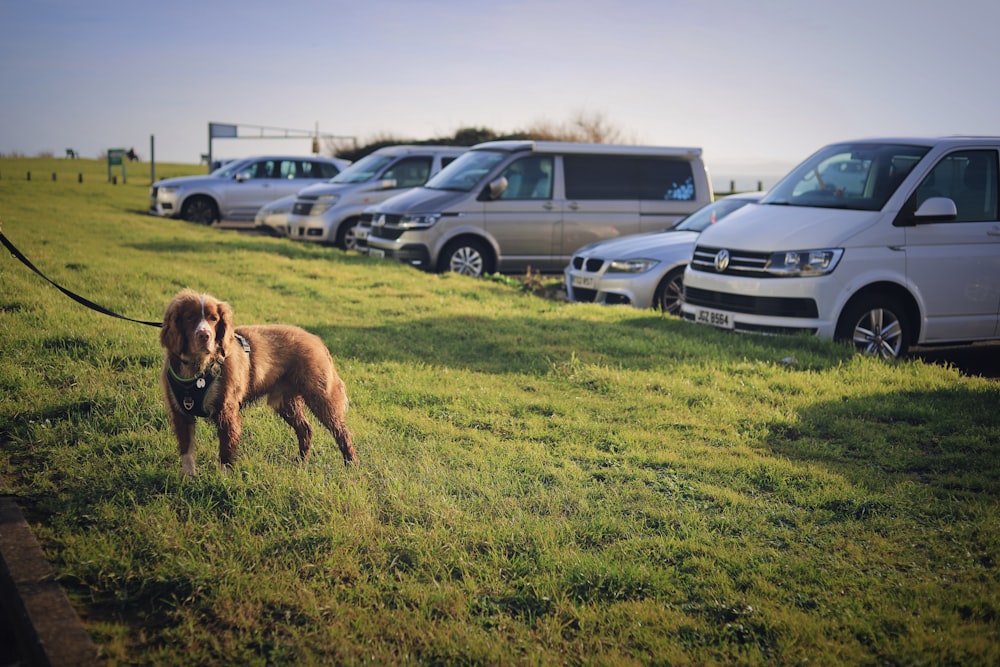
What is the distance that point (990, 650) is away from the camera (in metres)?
3.35

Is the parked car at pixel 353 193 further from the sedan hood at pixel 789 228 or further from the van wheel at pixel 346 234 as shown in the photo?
the sedan hood at pixel 789 228

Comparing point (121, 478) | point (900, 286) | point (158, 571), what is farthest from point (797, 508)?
point (900, 286)

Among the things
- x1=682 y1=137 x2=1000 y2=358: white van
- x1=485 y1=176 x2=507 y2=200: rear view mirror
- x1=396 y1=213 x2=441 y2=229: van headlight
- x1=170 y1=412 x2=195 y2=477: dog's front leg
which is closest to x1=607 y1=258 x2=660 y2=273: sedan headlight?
x1=682 y1=137 x2=1000 y2=358: white van

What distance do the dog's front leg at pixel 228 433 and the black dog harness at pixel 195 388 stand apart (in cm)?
9

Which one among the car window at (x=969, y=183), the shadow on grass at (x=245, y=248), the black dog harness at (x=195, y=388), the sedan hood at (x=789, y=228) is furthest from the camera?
the shadow on grass at (x=245, y=248)

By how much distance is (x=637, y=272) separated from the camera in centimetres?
1137

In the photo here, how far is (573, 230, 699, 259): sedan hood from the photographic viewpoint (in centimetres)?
1140

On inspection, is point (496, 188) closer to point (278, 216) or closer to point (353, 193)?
point (353, 193)

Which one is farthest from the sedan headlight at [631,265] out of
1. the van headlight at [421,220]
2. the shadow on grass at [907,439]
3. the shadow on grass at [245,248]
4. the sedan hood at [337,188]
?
the sedan hood at [337,188]

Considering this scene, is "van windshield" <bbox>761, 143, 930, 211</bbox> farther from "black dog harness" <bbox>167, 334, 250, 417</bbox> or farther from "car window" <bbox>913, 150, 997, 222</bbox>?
"black dog harness" <bbox>167, 334, 250, 417</bbox>

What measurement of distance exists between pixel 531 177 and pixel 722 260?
542 cm

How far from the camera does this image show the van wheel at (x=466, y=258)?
14328 mm

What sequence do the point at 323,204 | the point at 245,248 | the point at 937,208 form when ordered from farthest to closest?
the point at 323,204 → the point at 245,248 → the point at 937,208

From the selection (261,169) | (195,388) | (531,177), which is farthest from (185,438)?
(261,169)
